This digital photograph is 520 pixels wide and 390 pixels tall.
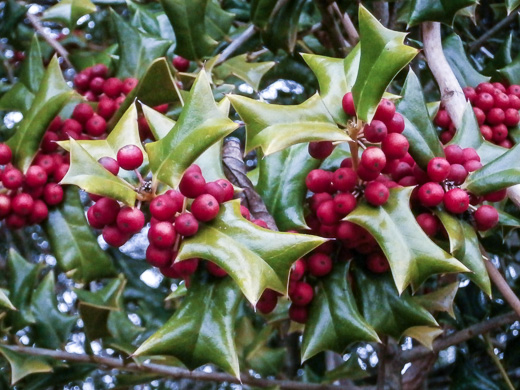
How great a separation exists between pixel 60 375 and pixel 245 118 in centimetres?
94

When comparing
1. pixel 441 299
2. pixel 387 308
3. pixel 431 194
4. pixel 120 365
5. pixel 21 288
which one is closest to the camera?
pixel 431 194

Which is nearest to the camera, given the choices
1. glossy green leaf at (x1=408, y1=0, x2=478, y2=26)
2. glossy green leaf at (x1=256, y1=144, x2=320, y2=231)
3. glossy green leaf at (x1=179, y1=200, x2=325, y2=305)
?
glossy green leaf at (x1=179, y1=200, x2=325, y2=305)

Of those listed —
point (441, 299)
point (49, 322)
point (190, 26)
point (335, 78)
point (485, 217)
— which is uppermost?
point (335, 78)

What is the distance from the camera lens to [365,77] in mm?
944

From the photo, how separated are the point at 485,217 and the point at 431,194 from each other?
10 centimetres

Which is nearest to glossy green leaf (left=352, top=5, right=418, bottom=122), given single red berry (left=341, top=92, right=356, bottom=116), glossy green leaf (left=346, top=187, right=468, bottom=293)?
single red berry (left=341, top=92, right=356, bottom=116)

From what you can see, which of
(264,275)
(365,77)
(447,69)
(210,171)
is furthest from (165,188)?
(447,69)

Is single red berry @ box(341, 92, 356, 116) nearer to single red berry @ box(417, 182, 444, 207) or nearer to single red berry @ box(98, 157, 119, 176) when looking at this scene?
single red berry @ box(417, 182, 444, 207)

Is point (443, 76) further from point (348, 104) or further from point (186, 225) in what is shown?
point (186, 225)

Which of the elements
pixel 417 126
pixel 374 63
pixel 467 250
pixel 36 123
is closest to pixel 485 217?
pixel 467 250

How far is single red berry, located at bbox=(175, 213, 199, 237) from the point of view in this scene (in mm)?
898

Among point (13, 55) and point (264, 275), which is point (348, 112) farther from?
point (13, 55)

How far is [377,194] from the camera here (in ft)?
3.16

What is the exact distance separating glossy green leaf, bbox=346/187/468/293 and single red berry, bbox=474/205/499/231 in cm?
12
